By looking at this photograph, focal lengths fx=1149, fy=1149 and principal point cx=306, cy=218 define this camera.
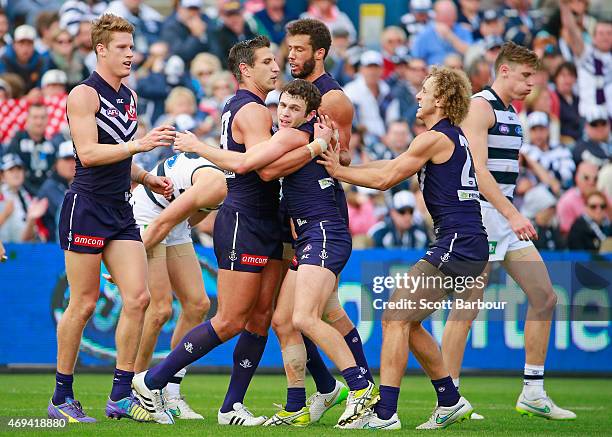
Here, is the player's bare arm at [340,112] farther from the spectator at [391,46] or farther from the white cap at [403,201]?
the spectator at [391,46]

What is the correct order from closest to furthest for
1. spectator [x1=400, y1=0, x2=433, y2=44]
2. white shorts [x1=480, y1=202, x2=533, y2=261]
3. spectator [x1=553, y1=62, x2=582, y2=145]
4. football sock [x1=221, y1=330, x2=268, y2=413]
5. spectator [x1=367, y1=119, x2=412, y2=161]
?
football sock [x1=221, y1=330, x2=268, y2=413], white shorts [x1=480, y1=202, x2=533, y2=261], spectator [x1=367, y1=119, x2=412, y2=161], spectator [x1=553, y1=62, x2=582, y2=145], spectator [x1=400, y1=0, x2=433, y2=44]

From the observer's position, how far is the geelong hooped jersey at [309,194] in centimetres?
866

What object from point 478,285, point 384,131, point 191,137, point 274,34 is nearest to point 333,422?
point 478,285

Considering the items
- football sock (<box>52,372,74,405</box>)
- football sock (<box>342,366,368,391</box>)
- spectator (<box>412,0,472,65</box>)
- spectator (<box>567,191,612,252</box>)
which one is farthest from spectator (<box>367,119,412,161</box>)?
football sock (<box>52,372,74,405</box>)

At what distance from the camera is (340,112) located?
363 inches

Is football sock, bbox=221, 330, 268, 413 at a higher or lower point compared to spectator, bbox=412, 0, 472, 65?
lower

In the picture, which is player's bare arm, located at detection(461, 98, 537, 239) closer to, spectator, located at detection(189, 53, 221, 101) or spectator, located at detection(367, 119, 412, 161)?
spectator, located at detection(367, 119, 412, 161)

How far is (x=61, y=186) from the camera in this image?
47.5ft

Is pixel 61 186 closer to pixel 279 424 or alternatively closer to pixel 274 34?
pixel 274 34

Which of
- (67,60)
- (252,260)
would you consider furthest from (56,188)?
(252,260)

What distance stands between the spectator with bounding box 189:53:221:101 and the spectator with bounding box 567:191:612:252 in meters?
5.85

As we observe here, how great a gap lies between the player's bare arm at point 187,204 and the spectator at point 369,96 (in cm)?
777

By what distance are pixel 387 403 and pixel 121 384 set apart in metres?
2.07

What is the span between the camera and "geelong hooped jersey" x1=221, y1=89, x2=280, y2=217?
29.0 feet
